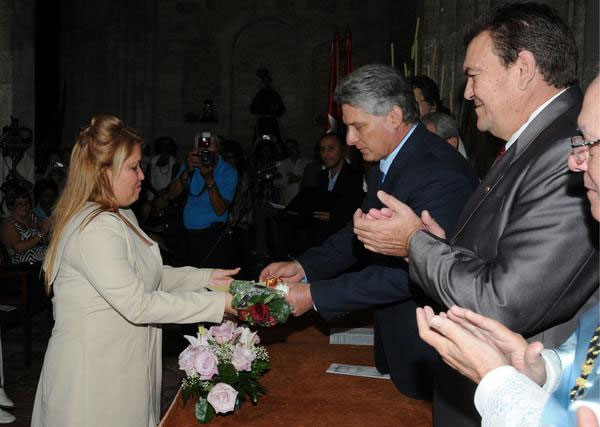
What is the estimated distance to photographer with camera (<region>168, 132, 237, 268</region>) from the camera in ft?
22.6

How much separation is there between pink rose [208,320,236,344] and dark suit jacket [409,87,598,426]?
3.19ft

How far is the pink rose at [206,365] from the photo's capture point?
2.57 metres

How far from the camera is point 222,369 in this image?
8.58 feet

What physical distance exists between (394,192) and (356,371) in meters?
0.75

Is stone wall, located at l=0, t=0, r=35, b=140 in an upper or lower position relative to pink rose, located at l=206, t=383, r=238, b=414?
upper

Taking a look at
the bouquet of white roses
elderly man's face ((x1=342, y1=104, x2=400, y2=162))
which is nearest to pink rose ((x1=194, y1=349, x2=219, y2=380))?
the bouquet of white roses

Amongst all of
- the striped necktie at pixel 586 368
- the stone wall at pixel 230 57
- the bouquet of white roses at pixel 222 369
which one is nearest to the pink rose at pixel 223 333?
the bouquet of white roses at pixel 222 369

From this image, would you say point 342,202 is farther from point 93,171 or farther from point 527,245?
point 527,245

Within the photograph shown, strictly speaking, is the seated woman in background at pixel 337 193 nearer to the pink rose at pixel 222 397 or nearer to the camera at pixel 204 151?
the camera at pixel 204 151

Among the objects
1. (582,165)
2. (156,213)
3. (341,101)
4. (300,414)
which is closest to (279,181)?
(156,213)

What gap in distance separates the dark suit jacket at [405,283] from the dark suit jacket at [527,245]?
2.14 feet

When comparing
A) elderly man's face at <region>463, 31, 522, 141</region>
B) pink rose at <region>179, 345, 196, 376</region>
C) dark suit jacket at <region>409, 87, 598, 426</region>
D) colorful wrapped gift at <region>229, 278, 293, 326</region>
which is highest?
elderly man's face at <region>463, 31, 522, 141</region>

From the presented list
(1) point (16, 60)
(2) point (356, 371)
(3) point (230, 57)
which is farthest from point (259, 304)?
(3) point (230, 57)

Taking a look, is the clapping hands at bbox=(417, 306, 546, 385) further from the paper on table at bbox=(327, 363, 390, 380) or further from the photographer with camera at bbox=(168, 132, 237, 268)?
the photographer with camera at bbox=(168, 132, 237, 268)
